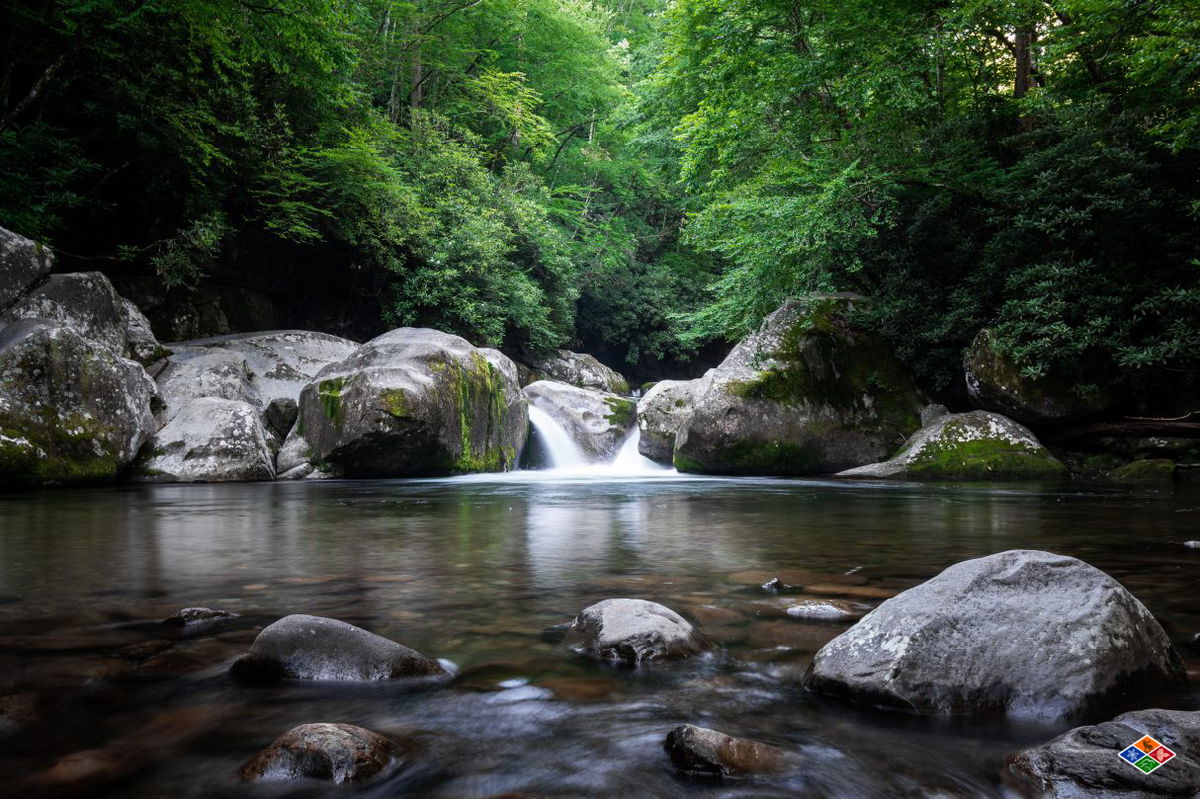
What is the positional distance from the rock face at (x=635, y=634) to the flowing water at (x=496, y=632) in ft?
0.29

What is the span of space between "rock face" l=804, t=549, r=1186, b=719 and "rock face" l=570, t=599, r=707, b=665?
474mm

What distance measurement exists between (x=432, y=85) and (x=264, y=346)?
12416mm

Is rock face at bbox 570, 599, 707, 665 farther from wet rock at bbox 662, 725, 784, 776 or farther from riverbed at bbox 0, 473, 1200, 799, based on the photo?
wet rock at bbox 662, 725, 784, 776

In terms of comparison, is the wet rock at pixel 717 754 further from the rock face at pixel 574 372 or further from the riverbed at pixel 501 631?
the rock face at pixel 574 372

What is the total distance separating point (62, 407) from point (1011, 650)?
1090cm

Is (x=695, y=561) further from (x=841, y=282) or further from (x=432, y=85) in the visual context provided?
(x=432, y=85)

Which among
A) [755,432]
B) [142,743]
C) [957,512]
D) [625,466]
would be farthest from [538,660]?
[625,466]

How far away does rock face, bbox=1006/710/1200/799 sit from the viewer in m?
1.44

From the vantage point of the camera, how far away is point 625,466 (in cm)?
1622

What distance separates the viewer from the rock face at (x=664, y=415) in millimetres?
15258

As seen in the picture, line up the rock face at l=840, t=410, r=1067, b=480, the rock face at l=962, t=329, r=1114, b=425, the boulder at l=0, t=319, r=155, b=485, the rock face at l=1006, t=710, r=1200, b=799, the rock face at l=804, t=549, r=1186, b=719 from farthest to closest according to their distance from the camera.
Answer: the rock face at l=962, t=329, r=1114, b=425
the rock face at l=840, t=410, r=1067, b=480
the boulder at l=0, t=319, r=155, b=485
the rock face at l=804, t=549, r=1186, b=719
the rock face at l=1006, t=710, r=1200, b=799

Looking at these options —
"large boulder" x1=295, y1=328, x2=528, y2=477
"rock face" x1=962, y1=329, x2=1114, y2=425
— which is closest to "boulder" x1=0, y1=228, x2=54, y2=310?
"large boulder" x1=295, y1=328, x2=528, y2=477

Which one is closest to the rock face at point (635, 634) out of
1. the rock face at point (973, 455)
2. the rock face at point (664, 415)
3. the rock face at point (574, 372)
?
the rock face at point (973, 455)

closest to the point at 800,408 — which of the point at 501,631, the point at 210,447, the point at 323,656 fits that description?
the point at 210,447
